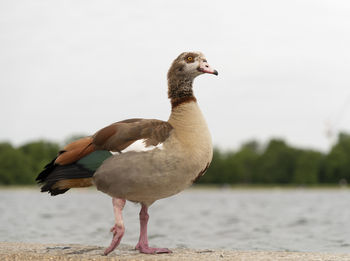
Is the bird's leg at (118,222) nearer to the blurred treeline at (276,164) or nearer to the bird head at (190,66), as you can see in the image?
the bird head at (190,66)

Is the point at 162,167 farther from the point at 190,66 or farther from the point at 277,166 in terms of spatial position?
the point at 277,166

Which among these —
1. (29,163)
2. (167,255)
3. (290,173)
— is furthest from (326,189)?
(167,255)

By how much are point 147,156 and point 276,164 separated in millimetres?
130085

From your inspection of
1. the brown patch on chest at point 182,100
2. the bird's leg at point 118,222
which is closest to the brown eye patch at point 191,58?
the brown patch on chest at point 182,100

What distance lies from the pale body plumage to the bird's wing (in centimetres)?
12

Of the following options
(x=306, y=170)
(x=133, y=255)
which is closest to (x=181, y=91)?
(x=133, y=255)

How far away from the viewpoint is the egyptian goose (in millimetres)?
8023

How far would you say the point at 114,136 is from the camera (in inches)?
325

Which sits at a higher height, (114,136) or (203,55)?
(203,55)

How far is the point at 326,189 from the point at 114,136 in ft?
420

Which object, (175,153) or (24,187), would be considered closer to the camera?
(175,153)

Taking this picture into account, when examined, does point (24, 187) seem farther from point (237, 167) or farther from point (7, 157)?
point (237, 167)

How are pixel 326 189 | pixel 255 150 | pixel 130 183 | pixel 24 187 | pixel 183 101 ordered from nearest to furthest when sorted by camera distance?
pixel 130 183 < pixel 183 101 < pixel 24 187 < pixel 326 189 < pixel 255 150

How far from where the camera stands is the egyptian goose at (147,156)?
8.02 metres
